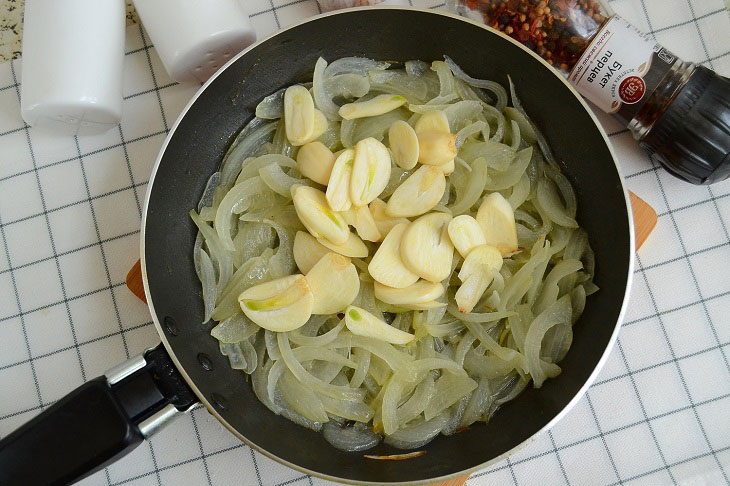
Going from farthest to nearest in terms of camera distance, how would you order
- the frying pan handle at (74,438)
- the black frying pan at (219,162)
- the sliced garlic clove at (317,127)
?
the sliced garlic clove at (317,127) < the black frying pan at (219,162) < the frying pan handle at (74,438)

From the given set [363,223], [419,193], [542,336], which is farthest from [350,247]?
[542,336]

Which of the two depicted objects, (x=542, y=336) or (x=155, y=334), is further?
(x=155, y=334)

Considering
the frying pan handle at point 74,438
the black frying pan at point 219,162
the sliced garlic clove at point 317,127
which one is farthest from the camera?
the sliced garlic clove at point 317,127

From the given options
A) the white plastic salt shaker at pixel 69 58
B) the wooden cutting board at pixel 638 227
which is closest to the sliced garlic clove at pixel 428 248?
the wooden cutting board at pixel 638 227

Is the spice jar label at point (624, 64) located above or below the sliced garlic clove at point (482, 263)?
above

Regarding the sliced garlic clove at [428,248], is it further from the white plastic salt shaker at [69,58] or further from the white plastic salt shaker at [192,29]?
the white plastic salt shaker at [69,58]

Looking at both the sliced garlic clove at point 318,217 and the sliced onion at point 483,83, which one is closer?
the sliced garlic clove at point 318,217

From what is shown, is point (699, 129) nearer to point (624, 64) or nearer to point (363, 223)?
point (624, 64)
